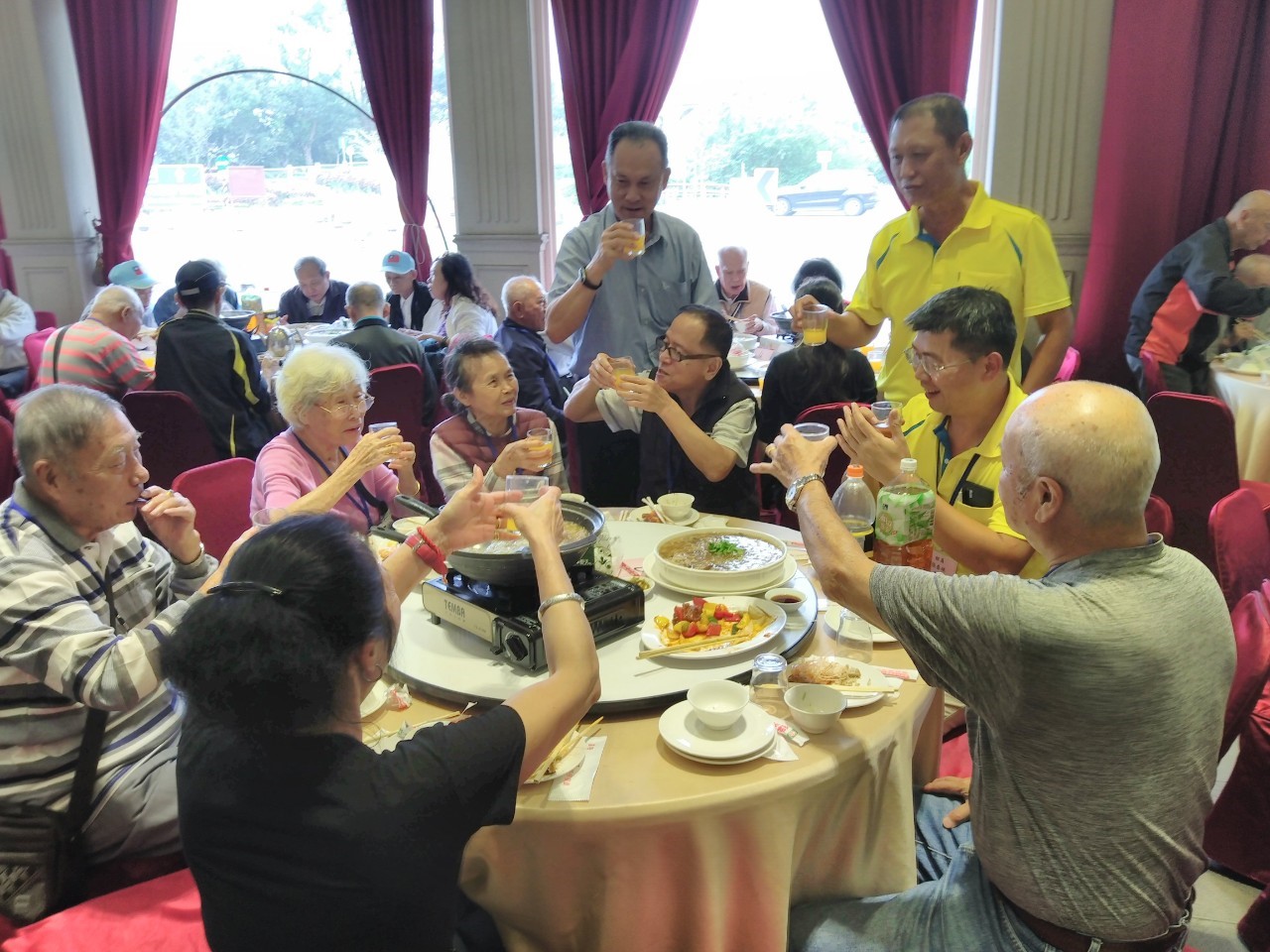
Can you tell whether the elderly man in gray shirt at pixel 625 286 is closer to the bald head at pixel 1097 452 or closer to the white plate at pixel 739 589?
the white plate at pixel 739 589

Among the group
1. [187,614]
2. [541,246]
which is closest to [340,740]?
[187,614]

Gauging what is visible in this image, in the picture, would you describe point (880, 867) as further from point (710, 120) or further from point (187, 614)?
point (710, 120)

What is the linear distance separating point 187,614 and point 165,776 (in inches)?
30.5

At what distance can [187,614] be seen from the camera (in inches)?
41.2

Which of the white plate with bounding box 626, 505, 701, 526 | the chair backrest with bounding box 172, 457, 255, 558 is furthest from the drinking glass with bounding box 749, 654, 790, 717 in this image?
the chair backrest with bounding box 172, 457, 255, 558

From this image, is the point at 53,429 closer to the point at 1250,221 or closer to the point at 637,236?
the point at 637,236

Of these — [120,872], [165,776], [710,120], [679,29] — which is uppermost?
[679,29]

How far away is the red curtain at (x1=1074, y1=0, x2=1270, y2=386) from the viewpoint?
471 centimetres

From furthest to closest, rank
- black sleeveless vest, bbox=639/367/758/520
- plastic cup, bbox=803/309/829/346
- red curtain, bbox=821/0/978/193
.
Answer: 1. red curtain, bbox=821/0/978/193
2. plastic cup, bbox=803/309/829/346
3. black sleeveless vest, bbox=639/367/758/520

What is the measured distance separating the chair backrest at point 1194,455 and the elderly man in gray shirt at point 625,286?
5.40 ft

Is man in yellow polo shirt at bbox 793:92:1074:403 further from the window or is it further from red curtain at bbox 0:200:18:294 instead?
red curtain at bbox 0:200:18:294

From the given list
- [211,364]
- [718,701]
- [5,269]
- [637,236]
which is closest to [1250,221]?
[637,236]

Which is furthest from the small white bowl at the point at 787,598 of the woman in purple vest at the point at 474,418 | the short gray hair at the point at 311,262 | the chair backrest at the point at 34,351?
the short gray hair at the point at 311,262

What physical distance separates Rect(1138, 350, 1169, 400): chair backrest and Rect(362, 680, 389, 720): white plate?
141 inches
